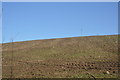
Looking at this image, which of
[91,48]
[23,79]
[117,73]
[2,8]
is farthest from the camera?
[91,48]

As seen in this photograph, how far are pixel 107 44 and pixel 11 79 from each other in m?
14.0

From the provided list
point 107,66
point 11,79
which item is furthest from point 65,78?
point 107,66

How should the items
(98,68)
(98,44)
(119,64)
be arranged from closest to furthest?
(98,68)
(119,64)
(98,44)

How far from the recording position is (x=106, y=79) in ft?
28.0

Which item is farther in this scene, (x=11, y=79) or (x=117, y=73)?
(x=117, y=73)

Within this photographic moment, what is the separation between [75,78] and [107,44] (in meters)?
12.4

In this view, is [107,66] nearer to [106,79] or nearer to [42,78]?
[106,79]

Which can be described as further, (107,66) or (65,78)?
(107,66)

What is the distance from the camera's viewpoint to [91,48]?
1875 centimetres

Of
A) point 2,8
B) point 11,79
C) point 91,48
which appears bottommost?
point 11,79

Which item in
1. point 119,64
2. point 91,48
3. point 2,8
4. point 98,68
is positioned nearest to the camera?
point 2,8

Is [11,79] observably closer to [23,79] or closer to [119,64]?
[23,79]

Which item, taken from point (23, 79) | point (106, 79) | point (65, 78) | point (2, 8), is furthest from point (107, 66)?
point (2, 8)

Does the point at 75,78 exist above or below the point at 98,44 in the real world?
below
